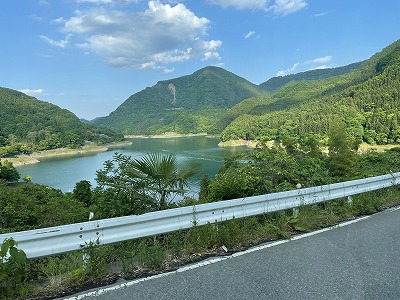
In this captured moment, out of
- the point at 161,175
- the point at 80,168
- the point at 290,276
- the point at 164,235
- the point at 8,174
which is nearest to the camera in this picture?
the point at 290,276

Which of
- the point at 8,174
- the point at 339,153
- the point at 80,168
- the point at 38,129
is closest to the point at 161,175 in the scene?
the point at 339,153

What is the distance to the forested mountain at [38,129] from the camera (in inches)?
4560

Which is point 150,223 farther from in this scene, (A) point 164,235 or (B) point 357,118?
(B) point 357,118

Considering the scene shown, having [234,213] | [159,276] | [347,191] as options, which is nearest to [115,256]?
[159,276]

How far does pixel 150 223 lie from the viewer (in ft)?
11.4

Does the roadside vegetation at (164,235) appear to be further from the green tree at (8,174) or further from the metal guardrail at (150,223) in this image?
→ the green tree at (8,174)

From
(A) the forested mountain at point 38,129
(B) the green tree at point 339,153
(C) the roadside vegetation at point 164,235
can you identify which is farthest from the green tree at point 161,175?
(A) the forested mountain at point 38,129

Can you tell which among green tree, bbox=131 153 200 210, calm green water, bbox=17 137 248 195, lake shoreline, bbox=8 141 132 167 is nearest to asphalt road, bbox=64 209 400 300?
green tree, bbox=131 153 200 210

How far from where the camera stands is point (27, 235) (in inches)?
110

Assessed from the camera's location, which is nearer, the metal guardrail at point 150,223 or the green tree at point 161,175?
the metal guardrail at point 150,223

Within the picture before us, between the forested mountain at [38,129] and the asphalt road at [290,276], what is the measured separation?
10771 centimetres

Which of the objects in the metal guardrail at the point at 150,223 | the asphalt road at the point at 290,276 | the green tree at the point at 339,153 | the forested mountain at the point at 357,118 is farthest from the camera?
the forested mountain at the point at 357,118

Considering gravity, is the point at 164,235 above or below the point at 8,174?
above

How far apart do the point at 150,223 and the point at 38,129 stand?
487 ft
